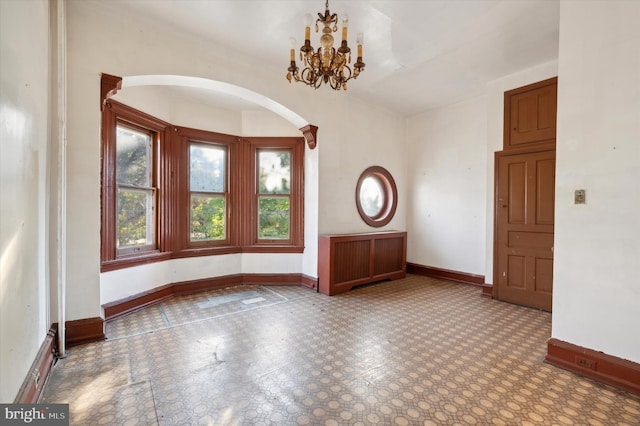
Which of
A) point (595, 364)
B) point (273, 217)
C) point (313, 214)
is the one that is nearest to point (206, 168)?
point (273, 217)

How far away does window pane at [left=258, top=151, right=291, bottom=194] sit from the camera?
5.14 meters

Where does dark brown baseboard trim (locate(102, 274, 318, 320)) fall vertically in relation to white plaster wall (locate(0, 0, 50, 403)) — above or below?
below

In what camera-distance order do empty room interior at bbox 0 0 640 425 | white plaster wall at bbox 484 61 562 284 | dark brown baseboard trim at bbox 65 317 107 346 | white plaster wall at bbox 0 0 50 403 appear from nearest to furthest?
1. white plaster wall at bbox 0 0 50 403
2. empty room interior at bbox 0 0 640 425
3. dark brown baseboard trim at bbox 65 317 107 346
4. white plaster wall at bbox 484 61 562 284

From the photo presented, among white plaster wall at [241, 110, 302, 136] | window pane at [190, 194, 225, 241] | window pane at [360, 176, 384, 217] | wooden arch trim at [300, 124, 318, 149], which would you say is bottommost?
window pane at [190, 194, 225, 241]

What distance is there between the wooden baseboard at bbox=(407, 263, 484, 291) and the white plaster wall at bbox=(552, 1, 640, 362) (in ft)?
8.56

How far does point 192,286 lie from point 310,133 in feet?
9.84

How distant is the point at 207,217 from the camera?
479 cm

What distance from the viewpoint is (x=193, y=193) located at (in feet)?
15.2

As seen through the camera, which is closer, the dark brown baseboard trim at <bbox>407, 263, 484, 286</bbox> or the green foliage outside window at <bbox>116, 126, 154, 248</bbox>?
the green foliage outside window at <bbox>116, 126, 154, 248</bbox>

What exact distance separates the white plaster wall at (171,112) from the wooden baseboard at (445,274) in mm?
1693

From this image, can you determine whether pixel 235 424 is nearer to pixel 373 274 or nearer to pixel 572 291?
pixel 572 291

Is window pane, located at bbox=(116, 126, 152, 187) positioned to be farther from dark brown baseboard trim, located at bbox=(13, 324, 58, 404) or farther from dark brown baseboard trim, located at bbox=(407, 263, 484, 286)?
dark brown baseboard trim, located at bbox=(407, 263, 484, 286)

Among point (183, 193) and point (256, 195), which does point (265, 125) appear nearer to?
point (256, 195)

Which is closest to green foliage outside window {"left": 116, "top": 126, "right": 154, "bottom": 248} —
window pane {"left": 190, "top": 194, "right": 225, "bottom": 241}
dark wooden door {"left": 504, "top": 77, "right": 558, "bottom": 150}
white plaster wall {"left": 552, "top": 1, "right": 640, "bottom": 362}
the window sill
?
the window sill
